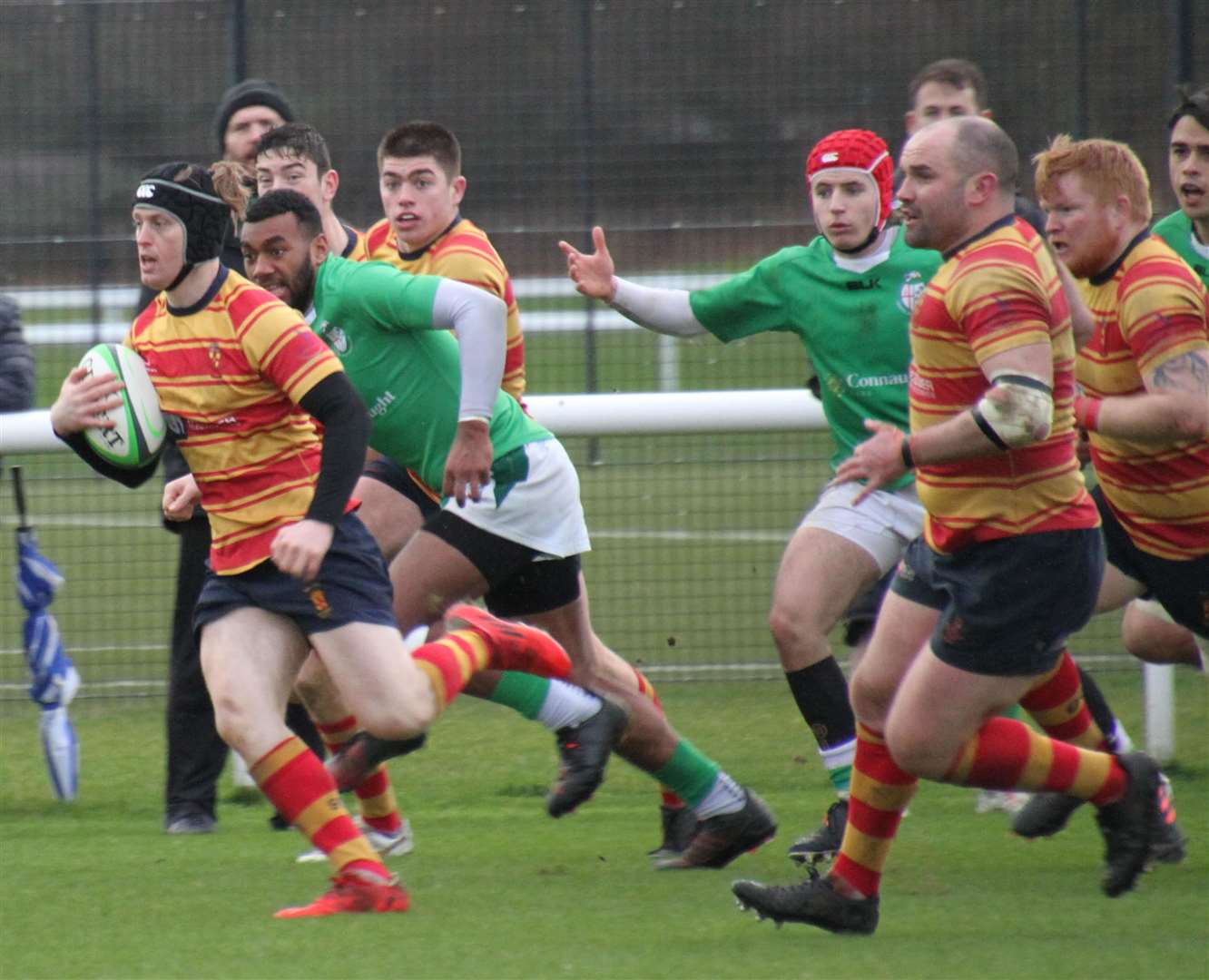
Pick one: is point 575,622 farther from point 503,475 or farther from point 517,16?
point 517,16

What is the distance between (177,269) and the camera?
5094 mm

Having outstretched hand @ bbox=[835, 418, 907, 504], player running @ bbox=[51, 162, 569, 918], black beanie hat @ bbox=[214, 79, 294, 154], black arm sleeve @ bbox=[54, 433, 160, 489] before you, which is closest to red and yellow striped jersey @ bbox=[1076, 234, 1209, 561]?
outstretched hand @ bbox=[835, 418, 907, 504]

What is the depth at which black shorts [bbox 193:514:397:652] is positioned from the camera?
5066 mm

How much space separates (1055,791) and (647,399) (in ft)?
8.29

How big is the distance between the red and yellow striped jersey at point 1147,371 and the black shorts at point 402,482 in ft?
6.35

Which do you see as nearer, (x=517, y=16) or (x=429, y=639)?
(x=429, y=639)

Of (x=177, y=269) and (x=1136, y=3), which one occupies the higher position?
(x=1136, y=3)

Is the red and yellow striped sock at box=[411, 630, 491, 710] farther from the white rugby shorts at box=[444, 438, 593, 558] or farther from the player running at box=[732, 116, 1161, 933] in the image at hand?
the player running at box=[732, 116, 1161, 933]

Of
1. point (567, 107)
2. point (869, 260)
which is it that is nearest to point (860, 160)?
point (869, 260)

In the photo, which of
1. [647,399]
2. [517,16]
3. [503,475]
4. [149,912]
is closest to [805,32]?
[517,16]

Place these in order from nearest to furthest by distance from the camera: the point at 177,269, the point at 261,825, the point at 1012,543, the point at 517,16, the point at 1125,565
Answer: the point at 1012,543
the point at 177,269
the point at 1125,565
the point at 261,825
the point at 517,16

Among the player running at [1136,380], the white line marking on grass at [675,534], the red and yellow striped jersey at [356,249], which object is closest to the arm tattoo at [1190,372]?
→ the player running at [1136,380]

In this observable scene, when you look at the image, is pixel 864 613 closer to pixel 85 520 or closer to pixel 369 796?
pixel 369 796

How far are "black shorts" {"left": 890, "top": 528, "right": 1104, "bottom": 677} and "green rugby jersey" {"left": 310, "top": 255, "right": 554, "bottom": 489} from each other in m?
1.44
